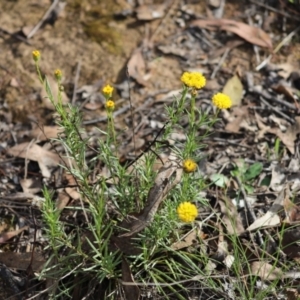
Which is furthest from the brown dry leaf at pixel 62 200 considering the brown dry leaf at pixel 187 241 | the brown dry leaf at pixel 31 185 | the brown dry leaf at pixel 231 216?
the brown dry leaf at pixel 231 216

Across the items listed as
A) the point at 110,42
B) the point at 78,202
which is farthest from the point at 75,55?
the point at 78,202

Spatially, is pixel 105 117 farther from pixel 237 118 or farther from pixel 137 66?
pixel 237 118

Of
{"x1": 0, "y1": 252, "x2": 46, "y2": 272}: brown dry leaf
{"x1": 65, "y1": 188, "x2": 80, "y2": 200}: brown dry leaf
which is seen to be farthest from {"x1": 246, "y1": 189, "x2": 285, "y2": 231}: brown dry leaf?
{"x1": 0, "y1": 252, "x2": 46, "y2": 272}: brown dry leaf

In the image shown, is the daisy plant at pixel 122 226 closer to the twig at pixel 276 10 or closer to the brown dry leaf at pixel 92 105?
the brown dry leaf at pixel 92 105

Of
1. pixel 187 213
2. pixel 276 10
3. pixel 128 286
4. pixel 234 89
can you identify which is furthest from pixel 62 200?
pixel 276 10

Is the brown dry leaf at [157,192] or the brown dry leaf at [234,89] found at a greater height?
the brown dry leaf at [157,192]

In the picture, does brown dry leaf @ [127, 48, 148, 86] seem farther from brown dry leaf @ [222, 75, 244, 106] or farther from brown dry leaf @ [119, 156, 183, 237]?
brown dry leaf @ [119, 156, 183, 237]
